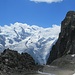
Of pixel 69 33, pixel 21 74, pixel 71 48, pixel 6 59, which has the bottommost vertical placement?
pixel 21 74

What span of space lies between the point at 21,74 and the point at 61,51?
409 feet

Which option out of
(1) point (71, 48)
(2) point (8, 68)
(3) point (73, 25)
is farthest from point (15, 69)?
(3) point (73, 25)

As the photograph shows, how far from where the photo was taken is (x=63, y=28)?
197875 millimetres

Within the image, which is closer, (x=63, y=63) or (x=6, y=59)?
(x=6, y=59)

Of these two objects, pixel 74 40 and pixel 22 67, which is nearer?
pixel 22 67

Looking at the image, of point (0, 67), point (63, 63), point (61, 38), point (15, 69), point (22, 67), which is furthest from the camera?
point (61, 38)

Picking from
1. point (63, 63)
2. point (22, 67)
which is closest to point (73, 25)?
point (63, 63)

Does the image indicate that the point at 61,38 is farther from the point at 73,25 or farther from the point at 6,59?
the point at 6,59

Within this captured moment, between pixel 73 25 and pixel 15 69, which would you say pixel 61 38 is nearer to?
pixel 73 25

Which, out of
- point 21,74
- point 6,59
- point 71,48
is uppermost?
point 71,48

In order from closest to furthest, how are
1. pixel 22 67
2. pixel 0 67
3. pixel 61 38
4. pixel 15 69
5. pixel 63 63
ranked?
pixel 0 67 < pixel 15 69 < pixel 22 67 < pixel 63 63 < pixel 61 38

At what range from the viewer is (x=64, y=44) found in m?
183

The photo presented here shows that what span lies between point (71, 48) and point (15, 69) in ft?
294

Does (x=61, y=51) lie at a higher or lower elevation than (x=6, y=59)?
higher
